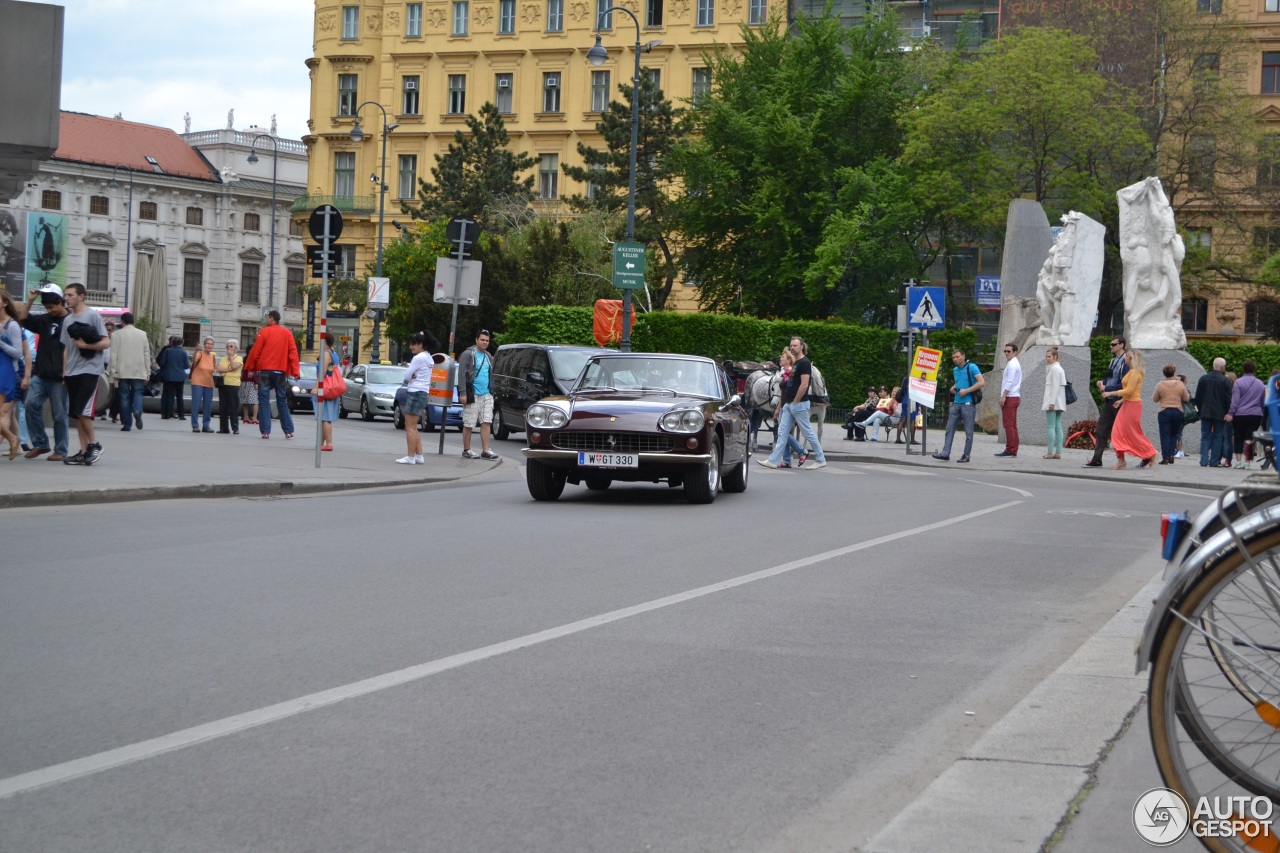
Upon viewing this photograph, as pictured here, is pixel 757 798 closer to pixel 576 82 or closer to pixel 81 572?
pixel 81 572

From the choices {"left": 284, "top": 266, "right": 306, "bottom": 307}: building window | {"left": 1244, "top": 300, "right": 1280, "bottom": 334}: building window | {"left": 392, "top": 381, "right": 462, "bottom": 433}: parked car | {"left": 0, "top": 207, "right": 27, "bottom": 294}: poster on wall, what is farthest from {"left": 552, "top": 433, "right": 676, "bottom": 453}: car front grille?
{"left": 284, "top": 266, "right": 306, "bottom": 307}: building window

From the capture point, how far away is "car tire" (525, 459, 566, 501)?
639 inches

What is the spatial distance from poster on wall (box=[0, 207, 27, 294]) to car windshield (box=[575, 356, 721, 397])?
87.9 feet

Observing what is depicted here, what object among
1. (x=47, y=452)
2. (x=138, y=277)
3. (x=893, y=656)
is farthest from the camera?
(x=138, y=277)

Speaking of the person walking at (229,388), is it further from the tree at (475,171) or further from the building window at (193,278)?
the building window at (193,278)

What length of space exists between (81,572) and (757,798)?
5.97 m

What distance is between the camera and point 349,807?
4500 millimetres

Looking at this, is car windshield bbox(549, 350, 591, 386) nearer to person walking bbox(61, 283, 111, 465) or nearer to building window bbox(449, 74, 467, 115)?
person walking bbox(61, 283, 111, 465)

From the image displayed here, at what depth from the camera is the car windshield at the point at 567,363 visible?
28.9m

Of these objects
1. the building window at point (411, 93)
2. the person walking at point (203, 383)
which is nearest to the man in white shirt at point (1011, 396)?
the person walking at point (203, 383)

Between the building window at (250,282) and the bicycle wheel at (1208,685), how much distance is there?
4409 inches

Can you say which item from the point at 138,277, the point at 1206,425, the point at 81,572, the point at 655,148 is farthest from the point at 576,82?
the point at 81,572

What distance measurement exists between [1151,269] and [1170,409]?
7465 mm

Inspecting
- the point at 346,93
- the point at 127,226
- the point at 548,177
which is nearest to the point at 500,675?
the point at 548,177
